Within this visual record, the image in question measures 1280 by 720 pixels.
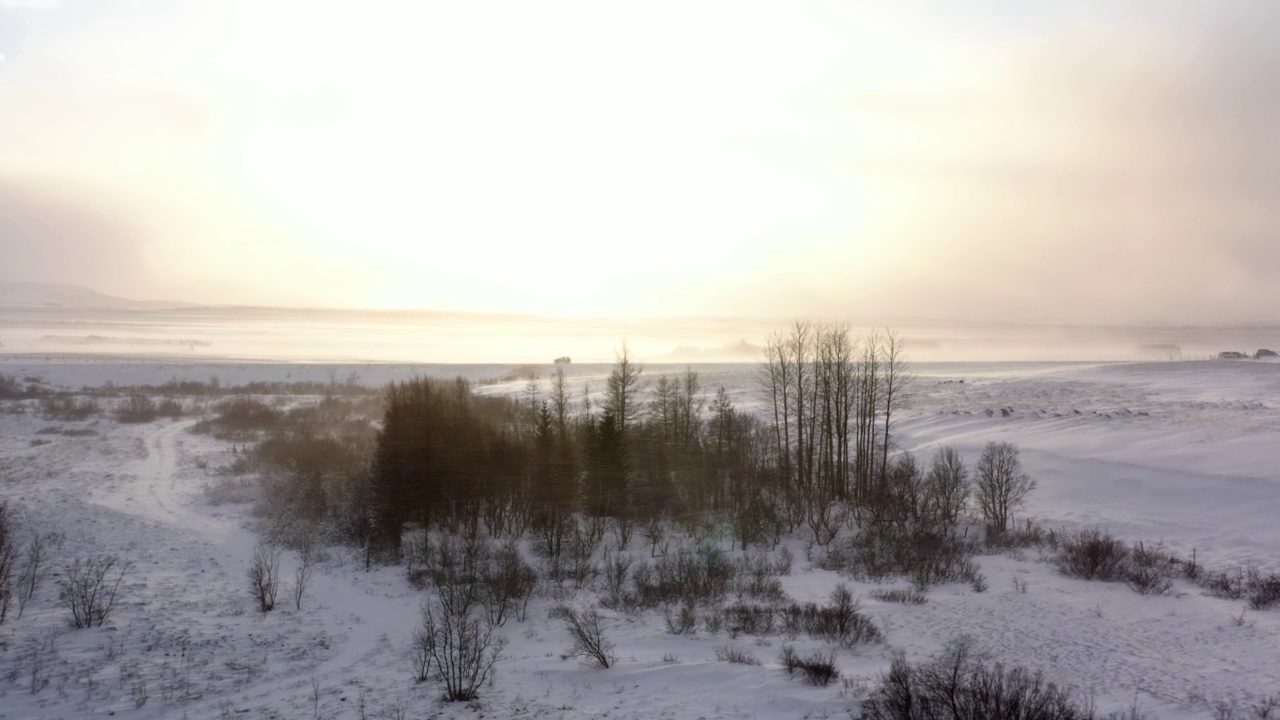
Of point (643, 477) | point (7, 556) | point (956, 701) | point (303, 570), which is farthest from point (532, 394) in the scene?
point (956, 701)

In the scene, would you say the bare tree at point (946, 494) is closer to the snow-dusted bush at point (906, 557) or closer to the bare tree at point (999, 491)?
the bare tree at point (999, 491)

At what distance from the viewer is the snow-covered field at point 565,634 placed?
1535cm

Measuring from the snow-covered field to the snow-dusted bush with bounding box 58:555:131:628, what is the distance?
0.44 metres

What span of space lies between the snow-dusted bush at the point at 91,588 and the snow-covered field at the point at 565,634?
0.44 metres

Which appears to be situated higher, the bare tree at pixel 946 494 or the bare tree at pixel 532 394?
the bare tree at pixel 532 394

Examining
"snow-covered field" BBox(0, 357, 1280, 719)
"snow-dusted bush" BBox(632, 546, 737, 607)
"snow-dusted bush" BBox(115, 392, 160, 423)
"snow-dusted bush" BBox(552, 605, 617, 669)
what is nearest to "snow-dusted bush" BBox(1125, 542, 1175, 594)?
"snow-covered field" BBox(0, 357, 1280, 719)

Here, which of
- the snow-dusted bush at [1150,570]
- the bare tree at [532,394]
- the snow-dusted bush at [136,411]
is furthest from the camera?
the snow-dusted bush at [136,411]

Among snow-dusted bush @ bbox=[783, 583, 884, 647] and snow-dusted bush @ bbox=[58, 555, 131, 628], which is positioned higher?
snow-dusted bush @ bbox=[58, 555, 131, 628]

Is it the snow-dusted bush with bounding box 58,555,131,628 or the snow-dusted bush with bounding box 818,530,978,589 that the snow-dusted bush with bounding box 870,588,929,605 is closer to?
the snow-dusted bush with bounding box 818,530,978,589

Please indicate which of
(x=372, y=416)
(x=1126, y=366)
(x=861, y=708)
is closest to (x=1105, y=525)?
(x=861, y=708)

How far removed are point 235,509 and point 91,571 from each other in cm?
Result: 1419

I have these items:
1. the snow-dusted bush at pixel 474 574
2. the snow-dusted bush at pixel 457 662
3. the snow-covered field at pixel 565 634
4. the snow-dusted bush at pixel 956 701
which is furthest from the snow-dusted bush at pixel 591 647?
the snow-dusted bush at pixel 956 701

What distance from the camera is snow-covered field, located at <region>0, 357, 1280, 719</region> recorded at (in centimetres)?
1535

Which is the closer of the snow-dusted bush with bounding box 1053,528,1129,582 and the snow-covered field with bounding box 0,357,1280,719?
the snow-covered field with bounding box 0,357,1280,719
